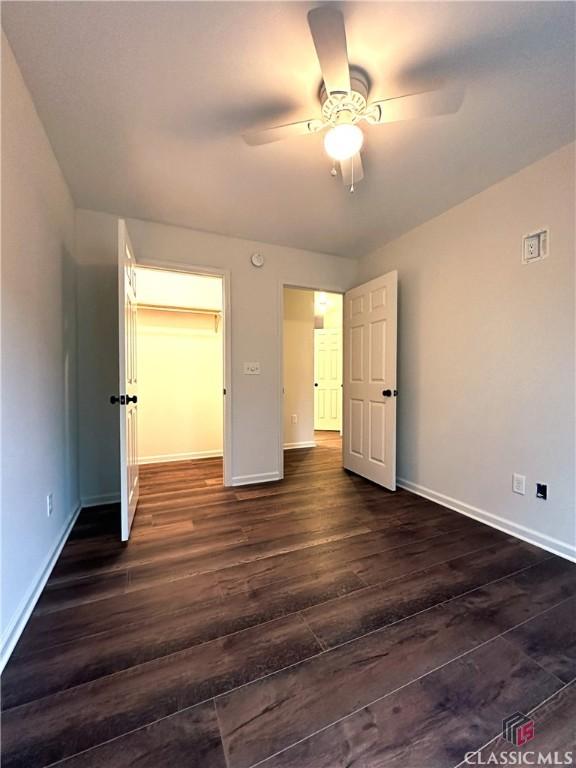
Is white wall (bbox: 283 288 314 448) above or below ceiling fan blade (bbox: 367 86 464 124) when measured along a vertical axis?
below

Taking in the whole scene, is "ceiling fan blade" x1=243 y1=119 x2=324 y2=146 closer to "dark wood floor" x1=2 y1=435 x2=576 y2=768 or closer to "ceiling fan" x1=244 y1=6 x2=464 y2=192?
"ceiling fan" x1=244 y1=6 x2=464 y2=192

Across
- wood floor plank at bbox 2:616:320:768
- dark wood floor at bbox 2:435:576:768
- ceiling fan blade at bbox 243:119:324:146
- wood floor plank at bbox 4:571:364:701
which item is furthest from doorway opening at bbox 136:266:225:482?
wood floor plank at bbox 2:616:320:768

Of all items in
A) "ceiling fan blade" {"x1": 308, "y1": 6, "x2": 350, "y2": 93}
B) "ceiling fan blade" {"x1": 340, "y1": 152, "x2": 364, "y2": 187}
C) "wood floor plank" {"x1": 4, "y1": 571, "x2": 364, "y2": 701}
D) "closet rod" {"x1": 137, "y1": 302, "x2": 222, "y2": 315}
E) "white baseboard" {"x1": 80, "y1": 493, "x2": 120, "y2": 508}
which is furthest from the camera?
"closet rod" {"x1": 137, "y1": 302, "x2": 222, "y2": 315}

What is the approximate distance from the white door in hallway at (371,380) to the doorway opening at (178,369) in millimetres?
1547

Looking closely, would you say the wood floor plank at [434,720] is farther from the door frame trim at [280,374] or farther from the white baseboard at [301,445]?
the white baseboard at [301,445]

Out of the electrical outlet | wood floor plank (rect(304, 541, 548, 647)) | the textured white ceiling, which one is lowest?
wood floor plank (rect(304, 541, 548, 647))

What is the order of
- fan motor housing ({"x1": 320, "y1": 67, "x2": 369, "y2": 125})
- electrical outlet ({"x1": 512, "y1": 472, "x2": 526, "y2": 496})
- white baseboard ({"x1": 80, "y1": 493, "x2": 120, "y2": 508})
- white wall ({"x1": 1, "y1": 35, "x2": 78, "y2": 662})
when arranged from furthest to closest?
white baseboard ({"x1": 80, "y1": 493, "x2": 120, "y2": 508}) → electrical outlet ({"x1": 512, "y1": 472, "x2": 526, "y2": 496}) → fan motor housing ({"x1": 320, "y1": 67, "x2": 369, "y2": 125}) → white wall ({"x1": 1, "y1": 35, "x2": 78, "y2": 662})

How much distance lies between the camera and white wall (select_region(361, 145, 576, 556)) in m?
1.83

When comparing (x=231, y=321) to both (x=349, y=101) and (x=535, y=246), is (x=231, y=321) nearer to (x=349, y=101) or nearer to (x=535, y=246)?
(x=349, y=101)

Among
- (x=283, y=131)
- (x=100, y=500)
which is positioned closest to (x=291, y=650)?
(x=100, y=500)

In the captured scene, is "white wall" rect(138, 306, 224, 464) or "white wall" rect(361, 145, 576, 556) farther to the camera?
"white wall" rect(138, 306, 224, 464)

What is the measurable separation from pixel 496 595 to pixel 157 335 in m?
3.95

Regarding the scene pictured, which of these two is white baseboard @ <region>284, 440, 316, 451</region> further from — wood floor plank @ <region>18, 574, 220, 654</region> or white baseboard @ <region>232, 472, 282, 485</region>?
wood floor plank @ <region>18, 574, 220, 654</region>

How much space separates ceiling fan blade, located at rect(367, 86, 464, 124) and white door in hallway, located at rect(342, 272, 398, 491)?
1.49m
